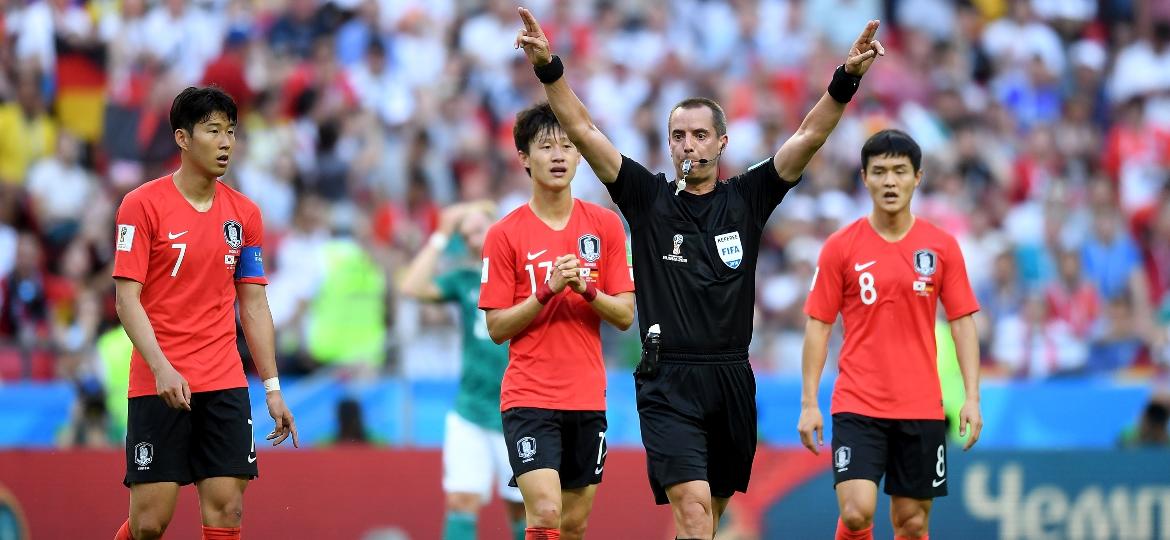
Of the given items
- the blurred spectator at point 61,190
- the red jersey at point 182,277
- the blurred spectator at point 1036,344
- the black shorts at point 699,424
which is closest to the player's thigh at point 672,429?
the black shorts at point 699,424

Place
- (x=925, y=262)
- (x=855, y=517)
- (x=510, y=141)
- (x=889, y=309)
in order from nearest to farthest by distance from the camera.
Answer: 1. (x=855, y=517)
2. (x=889, y=309)
3. (x=925, y=262)
4. (x=510, y=141)

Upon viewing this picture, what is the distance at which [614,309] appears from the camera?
302 inches

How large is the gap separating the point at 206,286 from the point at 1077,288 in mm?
9526

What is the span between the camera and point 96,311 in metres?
13.1

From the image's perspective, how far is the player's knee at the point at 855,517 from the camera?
27.1 ft

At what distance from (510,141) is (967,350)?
7936 mm

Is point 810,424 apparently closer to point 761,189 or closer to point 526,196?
point 761,189

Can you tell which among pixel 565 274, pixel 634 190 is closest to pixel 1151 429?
pixel 634 190

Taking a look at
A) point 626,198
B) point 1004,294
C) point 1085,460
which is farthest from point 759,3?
point 626,198

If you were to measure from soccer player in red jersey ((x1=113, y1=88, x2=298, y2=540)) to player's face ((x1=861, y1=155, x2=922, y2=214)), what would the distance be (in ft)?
11.4

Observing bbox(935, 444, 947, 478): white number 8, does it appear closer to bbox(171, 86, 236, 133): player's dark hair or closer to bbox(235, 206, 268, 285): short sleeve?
bbox(235, 206, 268, 285): short sleeve

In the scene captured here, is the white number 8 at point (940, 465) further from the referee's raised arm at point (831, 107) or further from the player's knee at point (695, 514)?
the referee's raised arm at point (831, 107)

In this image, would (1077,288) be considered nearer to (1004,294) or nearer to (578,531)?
(1004,294)

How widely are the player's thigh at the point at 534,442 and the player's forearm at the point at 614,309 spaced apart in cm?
54
